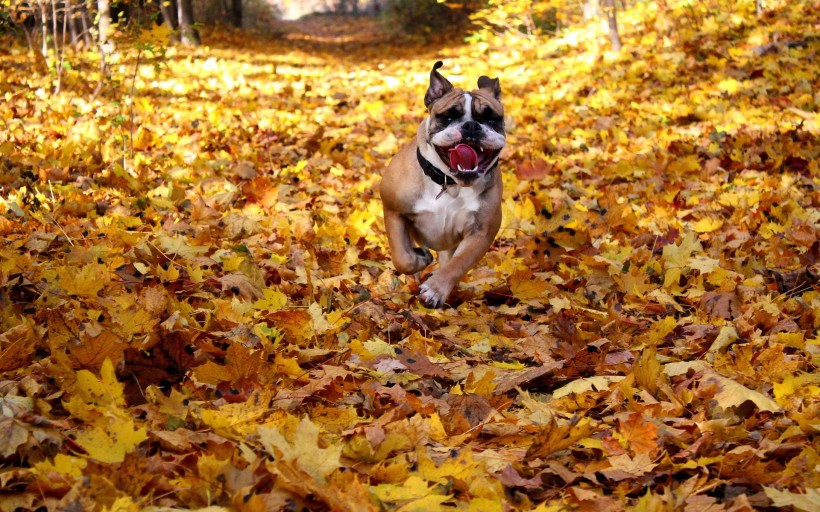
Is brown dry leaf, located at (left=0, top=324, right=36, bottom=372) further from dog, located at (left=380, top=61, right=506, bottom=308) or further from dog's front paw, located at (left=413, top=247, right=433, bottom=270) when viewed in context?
dog's front paw, located at (left=413, top=247, right=433, bottom=270)

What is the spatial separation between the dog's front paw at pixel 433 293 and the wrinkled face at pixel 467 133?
0.61 m

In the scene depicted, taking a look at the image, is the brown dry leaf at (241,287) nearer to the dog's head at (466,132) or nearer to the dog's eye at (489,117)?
the dog's head at (466,132)

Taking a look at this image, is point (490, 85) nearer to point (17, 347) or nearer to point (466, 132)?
point (466, 132)

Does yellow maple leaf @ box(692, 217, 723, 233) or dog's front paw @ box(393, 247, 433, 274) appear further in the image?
yellow maple leaf @ box(692, 217, 723, 233)

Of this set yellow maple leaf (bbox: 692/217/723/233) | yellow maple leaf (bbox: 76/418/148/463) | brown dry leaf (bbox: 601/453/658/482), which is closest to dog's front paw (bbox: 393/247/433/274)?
yellow maple leaf (bbox: 692/217/723/233)

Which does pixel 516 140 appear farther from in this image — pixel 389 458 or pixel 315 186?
pixel 389 458

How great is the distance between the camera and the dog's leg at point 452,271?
4.39m

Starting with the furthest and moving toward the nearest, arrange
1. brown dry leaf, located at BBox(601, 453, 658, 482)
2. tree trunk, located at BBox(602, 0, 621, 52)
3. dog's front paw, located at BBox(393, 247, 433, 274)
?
tree trunk, located at BBox(602, 0, 621, 52) < dog's front paw, located at BBox(393, 247, 433, 274) < brown dry leaf, located at BBox(601, 453, 658, 482)

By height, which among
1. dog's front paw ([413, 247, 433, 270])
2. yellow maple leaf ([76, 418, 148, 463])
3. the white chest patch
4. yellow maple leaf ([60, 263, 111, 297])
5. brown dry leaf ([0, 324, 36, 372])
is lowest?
dog's front paw ([413, 247, 433, 270])

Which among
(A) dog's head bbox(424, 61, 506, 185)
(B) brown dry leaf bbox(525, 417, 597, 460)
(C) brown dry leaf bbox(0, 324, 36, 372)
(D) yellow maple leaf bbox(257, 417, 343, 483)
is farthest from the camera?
(A) dog's head bbox(424, 61, 506, 185)

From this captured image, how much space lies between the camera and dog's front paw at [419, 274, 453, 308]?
14.4 feet

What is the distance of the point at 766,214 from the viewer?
5770 millimetres

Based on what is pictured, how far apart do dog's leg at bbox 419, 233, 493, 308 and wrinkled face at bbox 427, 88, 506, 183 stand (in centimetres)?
40

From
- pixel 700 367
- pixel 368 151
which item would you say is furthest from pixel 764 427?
pixel 368 151
